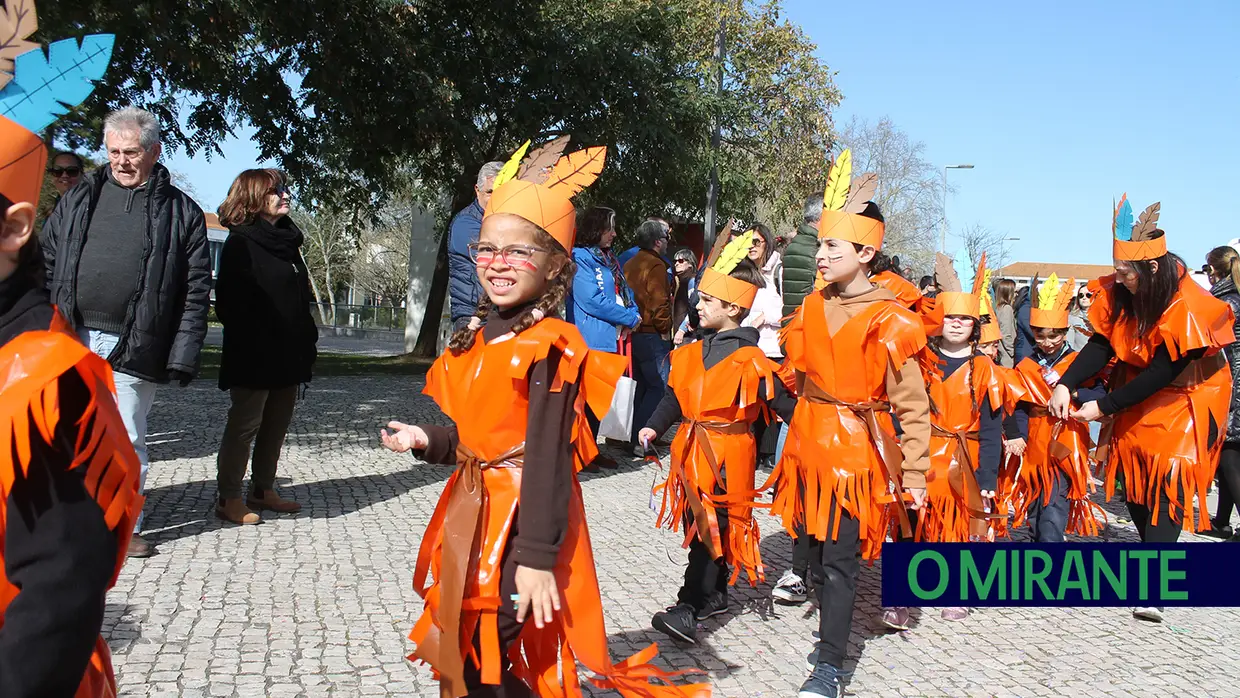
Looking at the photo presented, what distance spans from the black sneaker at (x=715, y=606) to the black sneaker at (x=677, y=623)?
0.54 ft

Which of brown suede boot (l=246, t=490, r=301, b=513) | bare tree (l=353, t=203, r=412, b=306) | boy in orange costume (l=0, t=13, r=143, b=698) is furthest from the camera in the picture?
bare tree (l=353, t=203, r=412, b=306)

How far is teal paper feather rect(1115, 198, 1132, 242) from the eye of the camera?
5.11m

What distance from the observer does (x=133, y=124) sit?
15.4 feet

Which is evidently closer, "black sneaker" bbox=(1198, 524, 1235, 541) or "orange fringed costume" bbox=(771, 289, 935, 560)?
"orange fringed costume" bbox=(771, 289, 935, 560)

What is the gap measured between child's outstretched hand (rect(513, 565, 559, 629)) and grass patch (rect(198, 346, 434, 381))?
38.2ft

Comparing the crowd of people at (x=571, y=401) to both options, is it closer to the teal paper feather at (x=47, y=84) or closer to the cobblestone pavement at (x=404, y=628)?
the teal paper feather at (x=47, y=84)

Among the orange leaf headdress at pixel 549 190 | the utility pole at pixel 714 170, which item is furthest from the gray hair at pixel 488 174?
the utility pole at pixel 714 170

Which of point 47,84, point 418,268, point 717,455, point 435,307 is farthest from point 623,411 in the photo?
point 418,268

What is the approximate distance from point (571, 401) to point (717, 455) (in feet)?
7.13

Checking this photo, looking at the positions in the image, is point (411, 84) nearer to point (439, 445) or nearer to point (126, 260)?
point (126, 260)

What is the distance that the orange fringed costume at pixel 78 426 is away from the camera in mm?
1627

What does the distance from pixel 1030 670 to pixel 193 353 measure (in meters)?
4.05

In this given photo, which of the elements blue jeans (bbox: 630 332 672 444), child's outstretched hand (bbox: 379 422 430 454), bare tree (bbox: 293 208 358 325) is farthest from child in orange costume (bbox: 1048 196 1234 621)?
bare tree (bbox: 293 208 358 325)

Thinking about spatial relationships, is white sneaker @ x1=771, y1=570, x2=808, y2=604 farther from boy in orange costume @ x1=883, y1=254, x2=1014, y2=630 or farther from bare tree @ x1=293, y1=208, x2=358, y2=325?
bare tree @ x1=293, y1=208, x2=358, y2=325
